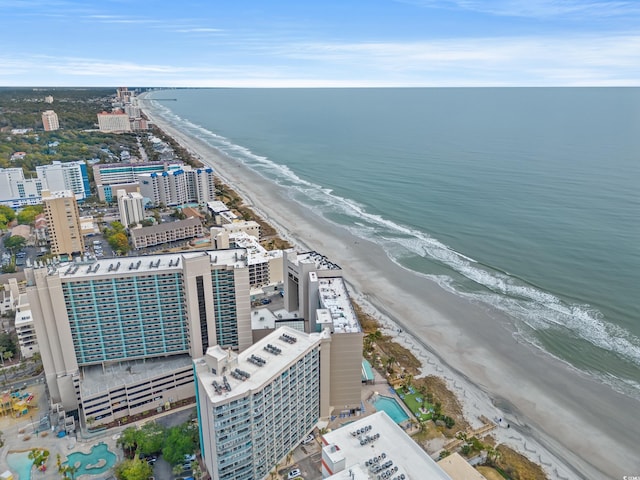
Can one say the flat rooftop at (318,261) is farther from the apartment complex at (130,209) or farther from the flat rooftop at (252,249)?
the apartment complex at (130,209)

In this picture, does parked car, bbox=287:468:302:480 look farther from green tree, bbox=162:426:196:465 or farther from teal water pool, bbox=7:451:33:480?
teal water pool, bbox=7:451:33:480

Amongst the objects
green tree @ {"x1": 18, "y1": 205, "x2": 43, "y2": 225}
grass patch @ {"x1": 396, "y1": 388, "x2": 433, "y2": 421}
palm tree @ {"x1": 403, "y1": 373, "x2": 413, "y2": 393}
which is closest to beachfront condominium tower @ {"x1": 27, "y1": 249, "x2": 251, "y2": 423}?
grass patch @ {"x1": 396, "y1": 388, "x2": 433, "y2": 421}

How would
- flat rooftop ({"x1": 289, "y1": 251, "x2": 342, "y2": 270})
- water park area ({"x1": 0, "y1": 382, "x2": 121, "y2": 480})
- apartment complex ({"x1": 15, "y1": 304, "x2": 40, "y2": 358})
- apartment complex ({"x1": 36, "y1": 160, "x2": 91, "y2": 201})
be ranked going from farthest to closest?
apartment complex ({"x1": 36, "y1": 160, "x2": 91, "y2": 201}) → apartment complex ({"x1": 15, "y1": 304, "x2": 40, "y2": 358}) → flat rooftop ({"x1": 289, "y1": 251, "x2": 342, "y2": 270}) → water park area ({"x1": 0, "y1": 382, "x2": 121, "y2": 480})

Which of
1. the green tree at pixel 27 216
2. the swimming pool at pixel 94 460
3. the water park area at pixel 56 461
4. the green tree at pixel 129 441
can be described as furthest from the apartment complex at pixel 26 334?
the green tree at pixel 27 216

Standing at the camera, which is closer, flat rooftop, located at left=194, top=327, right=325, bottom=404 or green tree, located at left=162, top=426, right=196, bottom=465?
flat rooftop, located at left=194, top=327, right=325, bottom=404

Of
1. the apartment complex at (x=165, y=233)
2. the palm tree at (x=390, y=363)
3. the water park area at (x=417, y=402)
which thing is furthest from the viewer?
the apartment complex at (x=165, y=233)

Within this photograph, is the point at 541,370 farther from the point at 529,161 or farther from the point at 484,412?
the point at 529,161

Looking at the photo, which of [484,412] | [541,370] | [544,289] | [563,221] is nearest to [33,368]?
[484,412]
